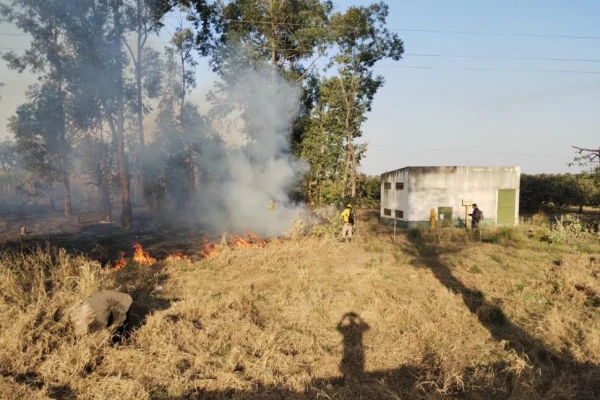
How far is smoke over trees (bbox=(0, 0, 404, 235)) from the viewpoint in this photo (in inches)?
777

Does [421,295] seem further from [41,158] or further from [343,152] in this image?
[41,158]

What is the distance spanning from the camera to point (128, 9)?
20.4 metres

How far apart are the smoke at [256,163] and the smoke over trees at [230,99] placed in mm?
74

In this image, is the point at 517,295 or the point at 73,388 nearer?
the point at 73,388

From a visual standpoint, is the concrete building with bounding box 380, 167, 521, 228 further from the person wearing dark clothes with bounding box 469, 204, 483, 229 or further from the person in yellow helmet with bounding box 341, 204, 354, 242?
the person in yellow helmet with bounding box 341, 204, 354, 242

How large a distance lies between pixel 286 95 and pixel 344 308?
730 inches

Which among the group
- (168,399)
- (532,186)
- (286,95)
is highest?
(286,95)

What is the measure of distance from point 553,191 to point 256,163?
22794mm

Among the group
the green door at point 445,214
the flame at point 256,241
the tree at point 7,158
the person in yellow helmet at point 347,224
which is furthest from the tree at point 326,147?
the tree at point 7,158

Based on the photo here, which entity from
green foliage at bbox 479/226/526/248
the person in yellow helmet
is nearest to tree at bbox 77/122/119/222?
the person in yellow helmet

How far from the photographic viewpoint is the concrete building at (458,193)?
1738 cm

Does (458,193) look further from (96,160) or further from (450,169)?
(96,160)

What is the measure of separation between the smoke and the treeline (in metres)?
19.7

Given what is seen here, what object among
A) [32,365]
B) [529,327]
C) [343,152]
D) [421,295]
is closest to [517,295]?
[529,327]
